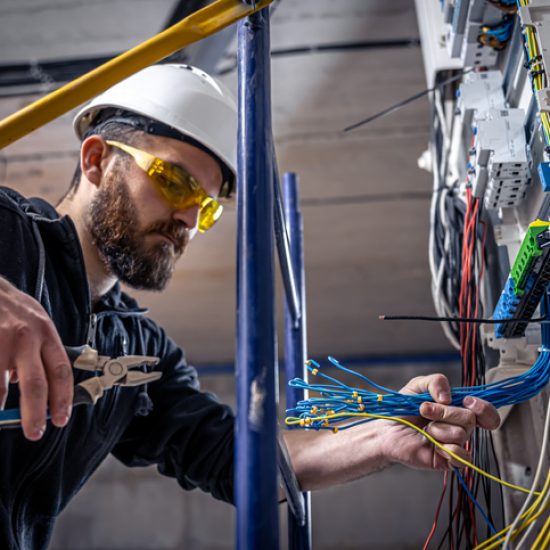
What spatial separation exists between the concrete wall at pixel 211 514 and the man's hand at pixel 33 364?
12.7 feet

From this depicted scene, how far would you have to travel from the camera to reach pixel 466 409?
40.1 inches

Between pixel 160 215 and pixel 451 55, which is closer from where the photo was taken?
pixel 451 55

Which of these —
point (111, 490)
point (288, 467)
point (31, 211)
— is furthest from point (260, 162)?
point (111, 490)

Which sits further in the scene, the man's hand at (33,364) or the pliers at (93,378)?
the pliers at (93,378)

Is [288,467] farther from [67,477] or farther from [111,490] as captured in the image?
[111,490]

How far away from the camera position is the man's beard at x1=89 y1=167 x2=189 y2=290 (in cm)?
160

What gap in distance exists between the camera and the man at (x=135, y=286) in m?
1.31

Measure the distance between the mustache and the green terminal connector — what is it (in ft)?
2.80

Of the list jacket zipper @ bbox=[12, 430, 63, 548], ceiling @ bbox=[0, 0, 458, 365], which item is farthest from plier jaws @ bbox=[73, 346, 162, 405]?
ceiling @ bbox=[0, 0, 458, 365]

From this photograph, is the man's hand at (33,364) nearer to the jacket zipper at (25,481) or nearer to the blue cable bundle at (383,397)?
the blue cable bundle at (383,397)

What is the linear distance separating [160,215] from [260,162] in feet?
2.73

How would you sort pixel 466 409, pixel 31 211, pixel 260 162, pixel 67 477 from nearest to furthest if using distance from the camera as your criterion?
pixel 260 162 → pixel 466 409 → pixel 31 211 → pixel 67 477

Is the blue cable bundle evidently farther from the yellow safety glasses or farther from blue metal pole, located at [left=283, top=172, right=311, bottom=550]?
the yellow safety glasses

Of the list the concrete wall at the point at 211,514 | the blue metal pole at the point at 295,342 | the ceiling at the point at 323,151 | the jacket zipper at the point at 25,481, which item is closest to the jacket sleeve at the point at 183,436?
the blue metal pole at the point at 295,342
